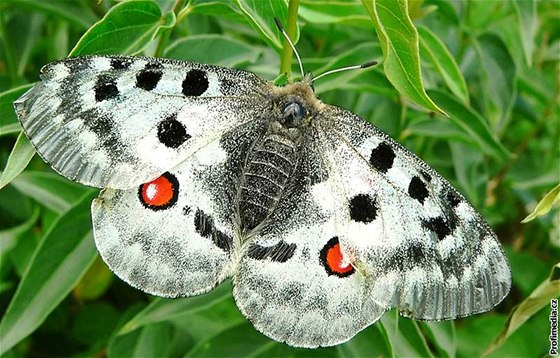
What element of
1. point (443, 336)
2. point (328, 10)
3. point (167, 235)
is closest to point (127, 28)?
point (167, 235)

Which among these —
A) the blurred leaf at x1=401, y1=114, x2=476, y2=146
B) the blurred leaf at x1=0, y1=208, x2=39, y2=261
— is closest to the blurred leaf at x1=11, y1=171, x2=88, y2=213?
the blurred leaf at x1=0, y1=208, x2=39, y2=261

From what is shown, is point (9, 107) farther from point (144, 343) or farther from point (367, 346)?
point (367, 346)

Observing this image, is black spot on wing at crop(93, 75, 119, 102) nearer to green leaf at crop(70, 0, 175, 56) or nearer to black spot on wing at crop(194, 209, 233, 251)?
green leaf at crop(70, 0, 175, 56)

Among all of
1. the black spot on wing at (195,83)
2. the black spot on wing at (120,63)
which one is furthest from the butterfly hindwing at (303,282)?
the black spot on wing at (120,63)

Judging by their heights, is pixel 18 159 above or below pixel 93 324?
above

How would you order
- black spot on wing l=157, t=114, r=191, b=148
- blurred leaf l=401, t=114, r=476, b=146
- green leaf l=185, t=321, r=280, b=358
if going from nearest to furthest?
black spot on wing l=157, t=114, r=191, b=148 < green leaf l=185, t=321, r=280, b=358 < blurred leaf l=401, t=114, r=476, b=146

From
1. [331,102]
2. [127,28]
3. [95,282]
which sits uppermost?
[127,28]

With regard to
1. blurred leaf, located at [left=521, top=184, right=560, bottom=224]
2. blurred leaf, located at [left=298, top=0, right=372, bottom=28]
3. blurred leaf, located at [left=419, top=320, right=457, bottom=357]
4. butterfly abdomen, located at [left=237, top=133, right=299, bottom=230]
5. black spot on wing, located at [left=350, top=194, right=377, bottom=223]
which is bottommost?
blurred leaf, located at [left=419, top=320, right=457, bottom=357]

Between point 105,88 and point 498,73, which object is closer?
point 105,88
